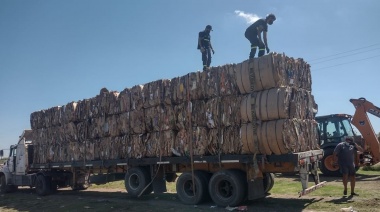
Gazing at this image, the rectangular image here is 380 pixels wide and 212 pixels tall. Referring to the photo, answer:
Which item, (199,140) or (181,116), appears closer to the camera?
(199,140)

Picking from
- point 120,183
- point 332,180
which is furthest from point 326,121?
point 120,183

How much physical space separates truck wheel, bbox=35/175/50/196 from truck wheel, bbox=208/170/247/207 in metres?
10.2

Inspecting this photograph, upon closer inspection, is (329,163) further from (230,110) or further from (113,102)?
(113,102)

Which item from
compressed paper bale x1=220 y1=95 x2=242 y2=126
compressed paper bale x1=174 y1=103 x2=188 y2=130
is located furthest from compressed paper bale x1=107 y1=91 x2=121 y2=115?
compressed paper bale x1=220 y1=95 x2=242 y2=126

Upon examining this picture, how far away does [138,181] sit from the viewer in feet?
46.1

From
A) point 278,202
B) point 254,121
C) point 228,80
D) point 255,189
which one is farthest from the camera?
point 278,202

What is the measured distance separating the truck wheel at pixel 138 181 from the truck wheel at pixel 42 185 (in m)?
5.86

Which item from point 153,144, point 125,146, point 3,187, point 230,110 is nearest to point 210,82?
point 230,110

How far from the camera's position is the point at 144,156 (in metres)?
13.6

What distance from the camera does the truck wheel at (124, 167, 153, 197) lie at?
13.6 m

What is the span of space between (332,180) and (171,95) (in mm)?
8431

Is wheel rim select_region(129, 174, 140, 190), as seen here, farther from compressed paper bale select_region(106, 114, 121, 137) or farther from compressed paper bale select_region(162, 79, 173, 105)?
compressed paper bale select_region(162, 79, 173, 105)

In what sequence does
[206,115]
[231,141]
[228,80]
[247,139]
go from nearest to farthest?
[247,139]
[231,141]
[228,80]
[206,115]

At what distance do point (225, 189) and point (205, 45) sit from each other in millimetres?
6103
